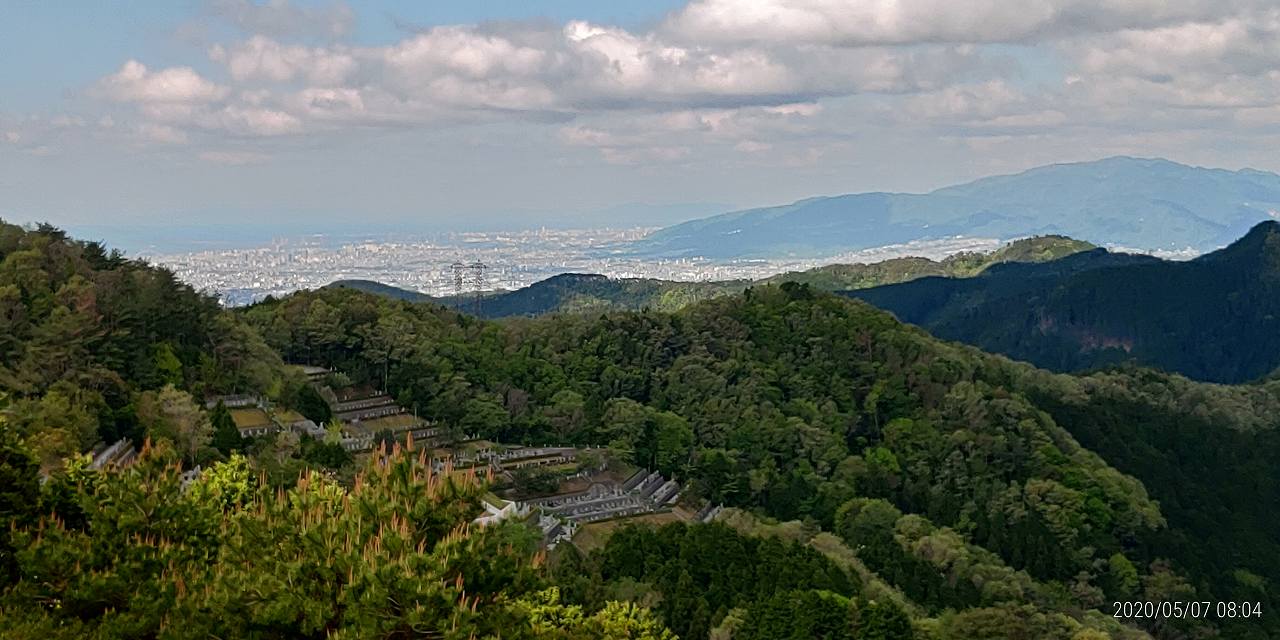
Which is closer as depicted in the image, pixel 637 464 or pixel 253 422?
pixel 253 422

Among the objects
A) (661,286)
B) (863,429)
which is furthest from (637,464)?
(661,286)

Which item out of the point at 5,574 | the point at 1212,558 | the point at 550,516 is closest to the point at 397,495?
the point at 5,574

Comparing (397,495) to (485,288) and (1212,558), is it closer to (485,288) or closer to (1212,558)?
(1212,558)

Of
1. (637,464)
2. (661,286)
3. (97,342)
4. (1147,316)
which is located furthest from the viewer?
(1147,316)

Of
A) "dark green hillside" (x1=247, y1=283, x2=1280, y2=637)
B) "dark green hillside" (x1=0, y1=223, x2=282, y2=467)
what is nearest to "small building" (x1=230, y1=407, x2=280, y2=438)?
"dark green hillside" (x1=0, y1=223, x2=282, y2=467)

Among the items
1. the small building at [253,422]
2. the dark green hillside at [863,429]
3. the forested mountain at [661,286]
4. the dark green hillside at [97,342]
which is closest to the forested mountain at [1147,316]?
the forested mountain at [661,286]

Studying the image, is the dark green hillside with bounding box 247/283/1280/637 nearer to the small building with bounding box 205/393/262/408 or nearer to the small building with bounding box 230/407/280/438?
the small building with bounding box 205/393/262/408

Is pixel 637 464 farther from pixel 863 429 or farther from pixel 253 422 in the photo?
pixel 253 422

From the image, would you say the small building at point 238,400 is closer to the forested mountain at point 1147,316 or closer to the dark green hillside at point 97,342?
the dark green hillside at point 97,342
